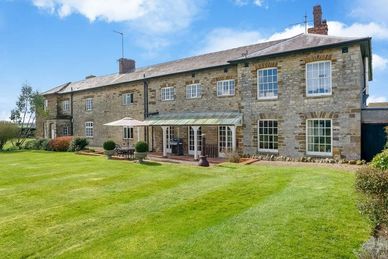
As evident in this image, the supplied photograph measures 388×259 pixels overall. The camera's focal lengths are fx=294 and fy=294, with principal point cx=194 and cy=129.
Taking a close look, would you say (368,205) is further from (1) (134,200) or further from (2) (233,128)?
(2) (233,128)

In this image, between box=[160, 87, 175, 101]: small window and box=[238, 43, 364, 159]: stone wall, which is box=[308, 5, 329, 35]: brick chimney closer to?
box=[238, 43, 364, 159]: stone wall

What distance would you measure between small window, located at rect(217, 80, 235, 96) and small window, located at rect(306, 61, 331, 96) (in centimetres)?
501

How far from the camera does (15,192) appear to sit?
10258mm

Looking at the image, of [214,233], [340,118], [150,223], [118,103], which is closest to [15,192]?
[150,223]

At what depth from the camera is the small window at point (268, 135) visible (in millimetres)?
17453

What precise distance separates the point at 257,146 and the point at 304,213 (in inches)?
432

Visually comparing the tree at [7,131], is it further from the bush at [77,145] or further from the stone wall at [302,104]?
the stone wall at [302,104]

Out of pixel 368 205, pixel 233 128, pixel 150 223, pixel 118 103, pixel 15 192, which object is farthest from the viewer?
pixel 118 103

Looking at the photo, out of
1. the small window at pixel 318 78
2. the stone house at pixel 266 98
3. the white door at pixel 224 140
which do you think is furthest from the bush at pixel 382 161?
the white door at pixel 224 140

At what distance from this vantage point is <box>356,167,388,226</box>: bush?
564 cm

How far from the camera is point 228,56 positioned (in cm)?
2123

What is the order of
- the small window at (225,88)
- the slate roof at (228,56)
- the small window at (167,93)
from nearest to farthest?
the slate roof at (228,56) → the small window at (225,88) → the small window at (167,93)

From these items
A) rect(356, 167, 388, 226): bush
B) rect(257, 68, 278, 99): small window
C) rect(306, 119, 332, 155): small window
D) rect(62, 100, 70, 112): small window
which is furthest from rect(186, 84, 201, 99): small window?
rect(62, 100, 70, 112): small window

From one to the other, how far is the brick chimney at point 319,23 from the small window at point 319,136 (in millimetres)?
6873
